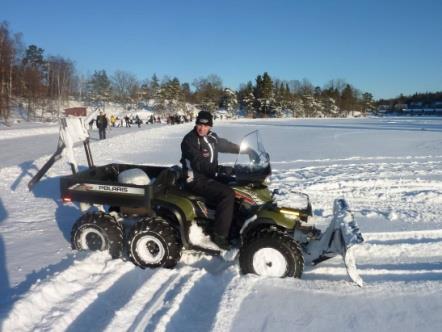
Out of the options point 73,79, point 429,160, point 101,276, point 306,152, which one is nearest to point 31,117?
point 73,79

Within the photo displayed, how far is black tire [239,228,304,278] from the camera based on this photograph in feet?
14.3

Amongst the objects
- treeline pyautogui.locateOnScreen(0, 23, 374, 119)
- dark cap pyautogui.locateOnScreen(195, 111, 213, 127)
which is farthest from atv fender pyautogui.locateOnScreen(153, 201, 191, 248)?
treeline pyautogui.locateOnScreen(0, 23, 374, 119)

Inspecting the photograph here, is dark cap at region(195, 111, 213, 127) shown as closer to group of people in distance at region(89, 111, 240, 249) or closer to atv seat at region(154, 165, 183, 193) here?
group of people in distance at region(89, 111, 240, 249)

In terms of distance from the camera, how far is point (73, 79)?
78.2 m

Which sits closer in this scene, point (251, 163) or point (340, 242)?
point (340, 242)

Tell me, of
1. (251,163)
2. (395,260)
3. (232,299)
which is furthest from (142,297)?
(395,260)

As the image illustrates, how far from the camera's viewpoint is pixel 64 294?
3.91m

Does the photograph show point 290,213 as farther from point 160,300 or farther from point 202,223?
point 160,300

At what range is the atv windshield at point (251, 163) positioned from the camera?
16.1 feet

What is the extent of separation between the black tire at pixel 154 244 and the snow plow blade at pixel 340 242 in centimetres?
156

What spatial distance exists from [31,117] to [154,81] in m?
48.0

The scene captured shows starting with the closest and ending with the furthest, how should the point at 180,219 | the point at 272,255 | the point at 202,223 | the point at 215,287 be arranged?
the point at 215,287
the point at 272,255
the point at 180,219
the point at 202,223

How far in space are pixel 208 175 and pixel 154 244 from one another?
106cm

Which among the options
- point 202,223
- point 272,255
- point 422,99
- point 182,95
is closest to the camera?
point 272,255
